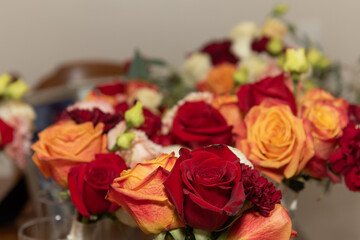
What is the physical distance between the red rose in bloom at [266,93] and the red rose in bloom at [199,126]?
0.04 metres

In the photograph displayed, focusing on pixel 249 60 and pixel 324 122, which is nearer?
pixel 324 122

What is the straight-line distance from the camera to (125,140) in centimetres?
56

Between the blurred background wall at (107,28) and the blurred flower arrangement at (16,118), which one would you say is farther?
the blurred background wall at (107,28)

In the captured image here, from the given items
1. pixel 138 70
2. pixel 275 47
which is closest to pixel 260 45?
pixel 275 47

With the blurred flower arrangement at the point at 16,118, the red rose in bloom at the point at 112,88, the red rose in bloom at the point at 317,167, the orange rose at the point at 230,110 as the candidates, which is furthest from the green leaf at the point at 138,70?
the red rose in bloom at the point at 317,167

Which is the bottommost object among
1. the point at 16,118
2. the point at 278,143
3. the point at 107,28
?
the point at 107,28

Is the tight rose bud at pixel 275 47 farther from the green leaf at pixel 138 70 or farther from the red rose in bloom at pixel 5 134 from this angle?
the red rose in bloom at pixel 5 134

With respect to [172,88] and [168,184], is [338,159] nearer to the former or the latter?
[168,184]

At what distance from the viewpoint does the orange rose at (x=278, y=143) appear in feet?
1.80

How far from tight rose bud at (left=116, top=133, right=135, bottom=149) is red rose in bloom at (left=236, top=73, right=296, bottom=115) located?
0.47ft

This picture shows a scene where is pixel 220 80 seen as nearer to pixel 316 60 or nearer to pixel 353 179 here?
pixel 316 60

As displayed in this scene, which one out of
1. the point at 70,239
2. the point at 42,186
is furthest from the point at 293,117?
the point at 42,186

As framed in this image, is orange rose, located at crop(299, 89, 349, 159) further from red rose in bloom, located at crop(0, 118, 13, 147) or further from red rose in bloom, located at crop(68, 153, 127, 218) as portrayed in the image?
red rose in bloom, located at crop(0, 118, 13, 147)

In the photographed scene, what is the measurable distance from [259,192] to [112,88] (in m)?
0.48
